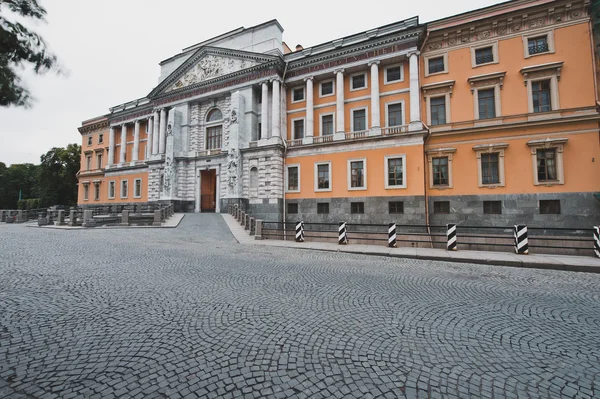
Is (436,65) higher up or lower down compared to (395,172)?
higher up

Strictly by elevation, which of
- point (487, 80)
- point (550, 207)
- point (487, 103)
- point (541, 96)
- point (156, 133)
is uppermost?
point (156, 133)

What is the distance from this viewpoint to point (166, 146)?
31.3m

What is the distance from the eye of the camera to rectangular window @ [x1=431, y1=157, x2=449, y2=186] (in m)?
20.5

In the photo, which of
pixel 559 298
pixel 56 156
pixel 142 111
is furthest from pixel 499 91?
pixel 56 156

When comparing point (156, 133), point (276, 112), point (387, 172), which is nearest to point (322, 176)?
point (387, 172)

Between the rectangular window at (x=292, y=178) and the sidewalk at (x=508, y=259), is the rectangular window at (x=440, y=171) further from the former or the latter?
the rectangular window at (x=292, y=178)

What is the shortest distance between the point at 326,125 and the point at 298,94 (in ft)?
15.5

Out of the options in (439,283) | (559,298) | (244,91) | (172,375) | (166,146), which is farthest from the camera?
(166,146)

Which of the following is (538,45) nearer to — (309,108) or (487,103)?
(487,103)

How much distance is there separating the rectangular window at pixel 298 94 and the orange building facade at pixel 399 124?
102 mm

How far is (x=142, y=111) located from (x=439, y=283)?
4192cm

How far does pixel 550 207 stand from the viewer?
1752 centimetres

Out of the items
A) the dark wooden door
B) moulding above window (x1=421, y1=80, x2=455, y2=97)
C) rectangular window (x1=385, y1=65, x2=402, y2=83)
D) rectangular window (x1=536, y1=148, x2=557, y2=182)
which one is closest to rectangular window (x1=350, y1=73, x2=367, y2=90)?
rectangular window (x1=385, y1=65, x2=402, y2=83)

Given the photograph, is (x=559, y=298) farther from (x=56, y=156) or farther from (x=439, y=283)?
(x=56, y=156)
